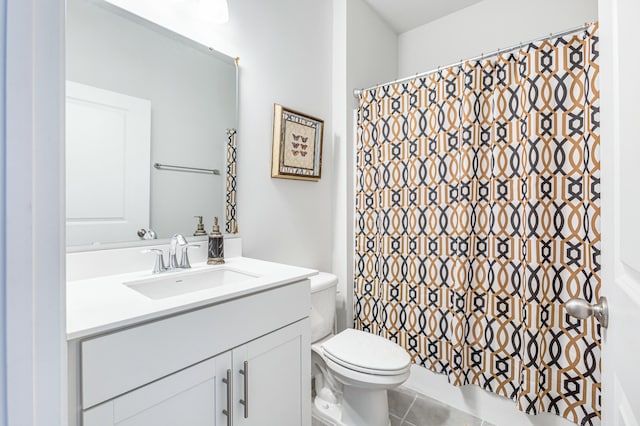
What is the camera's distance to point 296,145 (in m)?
1.80

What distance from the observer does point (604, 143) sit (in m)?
0.62

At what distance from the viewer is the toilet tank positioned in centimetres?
159

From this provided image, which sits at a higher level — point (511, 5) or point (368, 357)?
point (511, 5)

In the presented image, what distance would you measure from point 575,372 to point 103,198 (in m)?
2.00

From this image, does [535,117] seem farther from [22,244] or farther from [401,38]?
[22,244]

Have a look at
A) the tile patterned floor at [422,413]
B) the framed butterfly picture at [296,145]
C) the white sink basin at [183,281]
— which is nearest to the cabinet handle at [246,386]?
the white sink basin at [183,281]

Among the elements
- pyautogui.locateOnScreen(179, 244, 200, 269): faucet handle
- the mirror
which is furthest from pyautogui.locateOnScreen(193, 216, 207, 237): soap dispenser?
pyautogui.locateOnScreen(179, 244, 200, 269): faucet handle

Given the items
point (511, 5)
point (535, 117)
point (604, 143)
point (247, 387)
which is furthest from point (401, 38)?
point (247, 387)

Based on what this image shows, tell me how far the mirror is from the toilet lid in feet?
2.51

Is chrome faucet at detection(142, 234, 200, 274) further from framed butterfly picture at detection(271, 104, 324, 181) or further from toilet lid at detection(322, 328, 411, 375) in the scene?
toilet lid at detection(322, 328, 411, 375)

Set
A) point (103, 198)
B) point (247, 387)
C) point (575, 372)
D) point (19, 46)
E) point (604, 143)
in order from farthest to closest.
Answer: point (575, 372) → point (103, 198) → point (247, 387) → point (604, 143) → point (19, 46)

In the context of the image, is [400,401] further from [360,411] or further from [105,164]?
[105,164]

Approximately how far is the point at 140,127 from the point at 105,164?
0.20m

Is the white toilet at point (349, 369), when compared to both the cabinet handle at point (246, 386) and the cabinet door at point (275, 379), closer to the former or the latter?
the cabinet door at point (275, 379)
